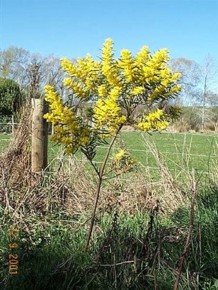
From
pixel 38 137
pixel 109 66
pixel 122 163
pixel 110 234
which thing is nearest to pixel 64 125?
pixel 109 66

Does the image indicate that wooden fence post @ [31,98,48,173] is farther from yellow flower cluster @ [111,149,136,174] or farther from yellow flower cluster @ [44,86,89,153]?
yellow flower cluster @ [44,86,89,153]

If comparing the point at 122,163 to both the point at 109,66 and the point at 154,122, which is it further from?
the point at 109,66

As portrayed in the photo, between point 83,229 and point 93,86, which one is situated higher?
point 93,86

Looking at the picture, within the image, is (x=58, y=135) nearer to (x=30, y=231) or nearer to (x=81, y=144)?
(x=81, y=144)

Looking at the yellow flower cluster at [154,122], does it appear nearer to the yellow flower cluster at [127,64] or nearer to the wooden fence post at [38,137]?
the yellow flower cluster at [127,64]

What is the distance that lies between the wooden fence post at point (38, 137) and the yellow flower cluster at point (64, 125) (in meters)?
1.92

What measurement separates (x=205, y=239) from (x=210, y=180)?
1498 millimetres

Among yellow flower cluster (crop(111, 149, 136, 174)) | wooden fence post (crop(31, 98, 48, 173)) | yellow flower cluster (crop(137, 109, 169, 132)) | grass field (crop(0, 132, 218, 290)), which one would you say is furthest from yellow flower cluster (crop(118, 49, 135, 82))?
wooden fence post (crop(31, 98, 48, 173))

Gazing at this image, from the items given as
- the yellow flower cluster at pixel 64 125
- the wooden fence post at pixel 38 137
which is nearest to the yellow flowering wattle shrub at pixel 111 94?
the yellow flower cluster at pixel 64 125

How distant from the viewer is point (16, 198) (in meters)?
4.68

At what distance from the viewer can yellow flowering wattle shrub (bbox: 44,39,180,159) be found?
3107 millimetres

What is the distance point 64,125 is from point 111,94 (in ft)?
1.54

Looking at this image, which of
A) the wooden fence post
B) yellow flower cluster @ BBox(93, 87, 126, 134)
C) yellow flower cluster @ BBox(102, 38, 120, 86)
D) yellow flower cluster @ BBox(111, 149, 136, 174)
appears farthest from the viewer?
the wooden fence post

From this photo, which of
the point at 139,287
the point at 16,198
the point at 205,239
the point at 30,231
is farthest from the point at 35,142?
the point at 139,287
